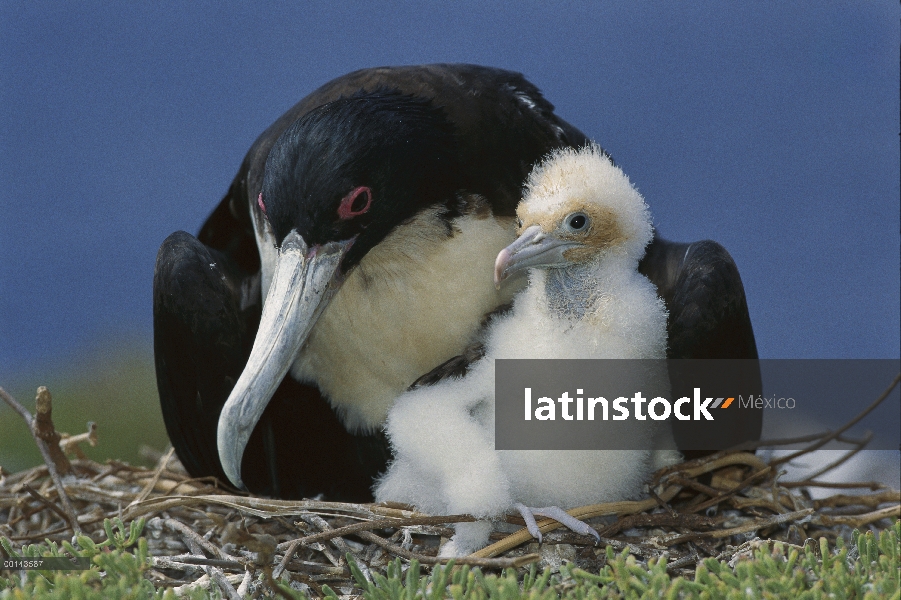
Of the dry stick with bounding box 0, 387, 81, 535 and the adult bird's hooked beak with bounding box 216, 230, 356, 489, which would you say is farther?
the dry stick with bounding box 0, 387, 81, 535

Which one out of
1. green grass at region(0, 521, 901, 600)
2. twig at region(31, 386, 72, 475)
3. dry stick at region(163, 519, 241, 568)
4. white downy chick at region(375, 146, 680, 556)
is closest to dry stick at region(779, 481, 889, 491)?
white downy chick at region(375, 146, 680, 556)

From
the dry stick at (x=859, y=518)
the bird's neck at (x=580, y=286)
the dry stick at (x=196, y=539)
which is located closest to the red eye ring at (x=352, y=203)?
the bird's neck at (x=580, y=286)

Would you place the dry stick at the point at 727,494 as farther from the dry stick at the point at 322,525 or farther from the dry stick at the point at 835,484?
the dry stick at the point at 322,525

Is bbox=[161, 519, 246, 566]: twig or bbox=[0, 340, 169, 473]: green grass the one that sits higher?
bbox=[0, 340, 169, 473]: green grass

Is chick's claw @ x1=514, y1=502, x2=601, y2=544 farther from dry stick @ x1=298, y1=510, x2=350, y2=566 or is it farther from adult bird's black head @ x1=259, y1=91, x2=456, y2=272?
adult bird's black head @ x1=259, y1=91, x2=456, y2=272

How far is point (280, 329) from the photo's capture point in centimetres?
195

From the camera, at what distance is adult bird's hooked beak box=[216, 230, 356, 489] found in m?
1.90

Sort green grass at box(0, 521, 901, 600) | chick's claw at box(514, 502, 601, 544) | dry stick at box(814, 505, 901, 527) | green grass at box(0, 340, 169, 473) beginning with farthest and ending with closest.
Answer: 1. green grass at box(0, 340, 169, 473)
2. dry stick at box(814, 505, 901, 527)
3. chick's claw at box(514, 502, 601, 544)
4. green grass at box(0, 521, 901, 600)

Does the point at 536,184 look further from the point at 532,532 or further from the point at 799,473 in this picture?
the point at 799,473

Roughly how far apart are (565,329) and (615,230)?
0.25 metres

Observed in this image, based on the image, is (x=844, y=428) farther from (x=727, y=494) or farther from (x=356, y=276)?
(x=356, y=276)

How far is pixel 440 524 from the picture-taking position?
1.95 metres

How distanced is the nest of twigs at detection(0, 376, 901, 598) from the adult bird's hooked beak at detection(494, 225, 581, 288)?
522mm

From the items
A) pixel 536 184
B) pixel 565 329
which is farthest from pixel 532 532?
pixel 536 184
